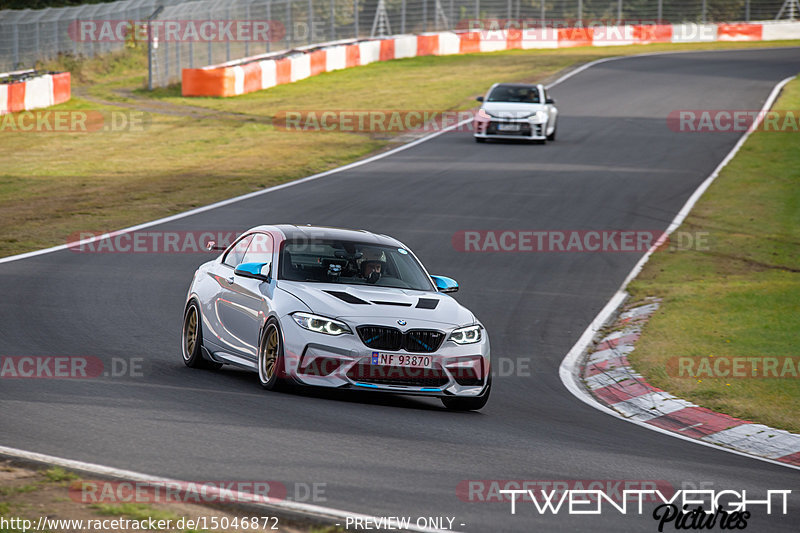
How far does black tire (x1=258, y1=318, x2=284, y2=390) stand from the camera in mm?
10109

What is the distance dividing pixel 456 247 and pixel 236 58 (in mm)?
32540

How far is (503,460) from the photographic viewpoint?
827 centimetres

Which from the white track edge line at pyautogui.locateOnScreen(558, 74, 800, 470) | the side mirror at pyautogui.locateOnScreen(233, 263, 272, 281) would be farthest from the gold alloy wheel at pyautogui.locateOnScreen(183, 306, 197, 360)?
the white track edge line at pyautogui.locateOnScreen(558, 74, 800, 470)

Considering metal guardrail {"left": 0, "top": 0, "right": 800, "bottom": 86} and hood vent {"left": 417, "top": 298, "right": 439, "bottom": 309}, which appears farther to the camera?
metal guardrail {"left": 0, "top": 0, "right": 800, "bottom": 86}

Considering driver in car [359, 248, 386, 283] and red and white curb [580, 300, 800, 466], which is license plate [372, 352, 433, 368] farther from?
red and white curb [580, 300, 800, 466]

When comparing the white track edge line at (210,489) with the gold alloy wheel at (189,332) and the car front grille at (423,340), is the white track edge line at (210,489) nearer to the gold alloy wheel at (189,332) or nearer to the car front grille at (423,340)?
the car front grille at (423,340)

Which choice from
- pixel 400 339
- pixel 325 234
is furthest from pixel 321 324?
pixel 325 234

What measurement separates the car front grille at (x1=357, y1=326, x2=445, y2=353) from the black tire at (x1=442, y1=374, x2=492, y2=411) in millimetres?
608

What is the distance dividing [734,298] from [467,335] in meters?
7.38

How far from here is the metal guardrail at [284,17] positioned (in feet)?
156

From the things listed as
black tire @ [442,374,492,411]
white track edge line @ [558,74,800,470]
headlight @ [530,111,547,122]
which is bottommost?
white track edge line @ [558,74,800,470]

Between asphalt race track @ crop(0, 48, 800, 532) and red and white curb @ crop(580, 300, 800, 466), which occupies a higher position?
asphalt race track @ crop(0, 48, 800, 532)

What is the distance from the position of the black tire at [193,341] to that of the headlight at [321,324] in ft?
6.28

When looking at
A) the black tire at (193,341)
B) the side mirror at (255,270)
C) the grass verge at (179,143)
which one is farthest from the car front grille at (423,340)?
the grass verge at (179,143)
